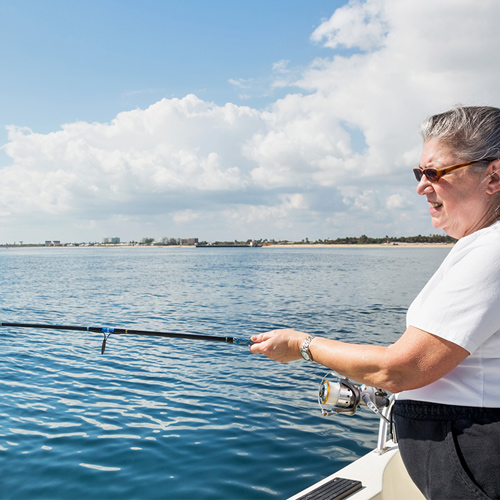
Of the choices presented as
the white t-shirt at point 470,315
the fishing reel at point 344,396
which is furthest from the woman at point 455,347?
the fishing reel at point 344,396

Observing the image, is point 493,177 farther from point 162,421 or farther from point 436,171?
point 162,421

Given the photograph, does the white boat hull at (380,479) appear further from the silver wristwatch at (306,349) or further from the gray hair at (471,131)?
the gray hair at (471,131)

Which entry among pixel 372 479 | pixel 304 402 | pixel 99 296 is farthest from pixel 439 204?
pixel 99 296

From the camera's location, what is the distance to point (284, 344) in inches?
80.4

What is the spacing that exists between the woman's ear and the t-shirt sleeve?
0.28m

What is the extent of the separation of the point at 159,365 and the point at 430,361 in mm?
10438

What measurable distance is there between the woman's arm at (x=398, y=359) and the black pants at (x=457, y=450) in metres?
0.15

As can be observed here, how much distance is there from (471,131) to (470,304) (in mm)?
596

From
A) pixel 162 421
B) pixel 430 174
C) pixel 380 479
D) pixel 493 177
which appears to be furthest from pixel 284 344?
pixel 162 421

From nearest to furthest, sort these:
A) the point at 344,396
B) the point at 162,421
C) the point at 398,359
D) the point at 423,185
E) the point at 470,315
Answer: the point at 470,315 < the point at 398,359 < the point at 423,185 < the point at 344,396 < the point at 162,421

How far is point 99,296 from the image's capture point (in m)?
29.2

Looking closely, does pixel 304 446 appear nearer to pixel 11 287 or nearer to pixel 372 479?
pixel 372 479

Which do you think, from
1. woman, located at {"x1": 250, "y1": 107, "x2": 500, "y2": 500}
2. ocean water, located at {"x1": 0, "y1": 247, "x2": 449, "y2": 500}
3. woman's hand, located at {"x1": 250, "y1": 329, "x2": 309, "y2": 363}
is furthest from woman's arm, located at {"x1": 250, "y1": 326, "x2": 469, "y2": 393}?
ocean water, located at {"x1": 0, "y1": 247, "x2": 449, "y2": 500}

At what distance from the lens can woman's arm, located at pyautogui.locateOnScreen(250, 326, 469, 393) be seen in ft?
4.94
